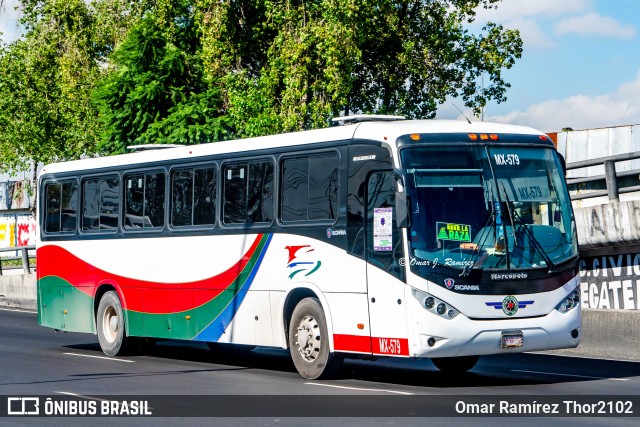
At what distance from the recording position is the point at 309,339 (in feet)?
50.6

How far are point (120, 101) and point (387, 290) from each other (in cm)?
2633

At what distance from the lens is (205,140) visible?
1439 inches

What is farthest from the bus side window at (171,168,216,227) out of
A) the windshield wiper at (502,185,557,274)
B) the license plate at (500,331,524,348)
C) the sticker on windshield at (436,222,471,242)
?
the license plate at (500,331,524,348)

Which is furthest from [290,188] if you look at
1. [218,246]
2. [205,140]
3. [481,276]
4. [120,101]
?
[120,101]

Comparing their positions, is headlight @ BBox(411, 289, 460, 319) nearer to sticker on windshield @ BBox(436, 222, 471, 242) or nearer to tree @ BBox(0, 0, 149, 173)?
sticker on windshield @ BBox(436, 222, 471, 242)

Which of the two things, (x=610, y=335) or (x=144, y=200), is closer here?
(x=610, y=335)

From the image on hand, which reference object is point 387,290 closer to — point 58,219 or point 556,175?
point 556,175

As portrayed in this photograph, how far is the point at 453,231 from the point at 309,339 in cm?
263

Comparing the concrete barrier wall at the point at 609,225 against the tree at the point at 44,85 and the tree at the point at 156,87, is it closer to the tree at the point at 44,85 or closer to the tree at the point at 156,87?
the tree at the point at 156,87

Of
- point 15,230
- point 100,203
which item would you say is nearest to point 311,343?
point 100,203

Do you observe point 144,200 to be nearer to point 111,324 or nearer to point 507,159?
point 111,324

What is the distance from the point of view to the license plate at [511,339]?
14.0m

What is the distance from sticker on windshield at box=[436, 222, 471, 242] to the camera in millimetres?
13977

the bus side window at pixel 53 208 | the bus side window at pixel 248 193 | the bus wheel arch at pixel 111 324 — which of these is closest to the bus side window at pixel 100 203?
the bus side window at pixel 53 208
